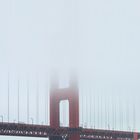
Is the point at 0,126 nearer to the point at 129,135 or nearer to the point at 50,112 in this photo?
the point at 50,112

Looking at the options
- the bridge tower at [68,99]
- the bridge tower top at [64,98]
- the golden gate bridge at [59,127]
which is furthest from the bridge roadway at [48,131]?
the bridge tower top at [64,98]

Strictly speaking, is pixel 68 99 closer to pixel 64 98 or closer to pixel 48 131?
pixel 64 98

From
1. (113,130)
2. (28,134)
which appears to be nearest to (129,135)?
(113,130)

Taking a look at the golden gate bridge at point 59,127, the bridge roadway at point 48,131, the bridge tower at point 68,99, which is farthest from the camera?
the bridge tower at point 68,99

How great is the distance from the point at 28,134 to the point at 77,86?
6.06m

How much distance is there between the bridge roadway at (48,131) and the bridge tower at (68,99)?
1.41ft

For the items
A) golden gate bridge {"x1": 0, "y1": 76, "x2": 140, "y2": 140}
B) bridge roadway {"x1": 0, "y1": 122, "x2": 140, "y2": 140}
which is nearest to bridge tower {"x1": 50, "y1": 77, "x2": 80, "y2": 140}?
golden gate bridge {"x1": 0, "y1": 76, "x2": 140, "y2": 140}

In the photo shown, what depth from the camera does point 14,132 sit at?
5750 cm

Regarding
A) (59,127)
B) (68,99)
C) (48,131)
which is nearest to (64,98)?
(68,99)

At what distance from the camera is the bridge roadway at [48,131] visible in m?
57.0

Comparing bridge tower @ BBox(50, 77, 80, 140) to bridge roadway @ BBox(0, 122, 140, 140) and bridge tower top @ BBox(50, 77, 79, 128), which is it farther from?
bridge roadway @ BBox(0, 122, 140, 140)

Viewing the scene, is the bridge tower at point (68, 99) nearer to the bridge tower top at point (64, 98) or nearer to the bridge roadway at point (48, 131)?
the bridge tower top at point (64, 98)

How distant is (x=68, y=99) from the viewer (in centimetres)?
6256

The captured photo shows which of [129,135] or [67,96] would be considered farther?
[129,135]
